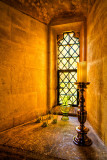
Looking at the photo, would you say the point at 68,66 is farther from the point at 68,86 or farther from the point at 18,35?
the point at 18,35

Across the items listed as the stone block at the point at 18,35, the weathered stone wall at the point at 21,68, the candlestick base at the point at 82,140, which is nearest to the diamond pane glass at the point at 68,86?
the weathered stone wall at the point at 21,68

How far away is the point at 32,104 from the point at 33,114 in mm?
215

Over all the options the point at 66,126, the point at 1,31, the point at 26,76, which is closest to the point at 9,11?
the point at 1,31

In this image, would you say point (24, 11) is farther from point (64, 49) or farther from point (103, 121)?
point (103, 121)

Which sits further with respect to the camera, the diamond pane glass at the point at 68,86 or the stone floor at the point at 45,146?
the diamond pane glass at the point at 68,86

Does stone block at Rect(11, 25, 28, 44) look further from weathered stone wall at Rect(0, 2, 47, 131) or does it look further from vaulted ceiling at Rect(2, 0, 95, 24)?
vaulted ceiling at Rect(2, 0, 95, 24)

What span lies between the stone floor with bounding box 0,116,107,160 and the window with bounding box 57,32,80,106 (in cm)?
122

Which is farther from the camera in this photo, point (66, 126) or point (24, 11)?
point (24, 11)

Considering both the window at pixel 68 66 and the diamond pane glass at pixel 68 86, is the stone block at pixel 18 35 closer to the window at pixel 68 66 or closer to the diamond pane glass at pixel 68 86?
the window at pixel 68 66

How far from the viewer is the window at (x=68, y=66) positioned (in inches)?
116

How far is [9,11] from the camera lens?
1.93m

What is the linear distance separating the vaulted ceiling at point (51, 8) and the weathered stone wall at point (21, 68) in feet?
0.39

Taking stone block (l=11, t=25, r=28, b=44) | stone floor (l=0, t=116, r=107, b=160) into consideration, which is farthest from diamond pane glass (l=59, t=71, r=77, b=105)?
stone block (l=11, t=25, r=28, b=44)

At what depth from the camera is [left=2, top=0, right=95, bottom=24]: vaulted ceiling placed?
215 centimetres
